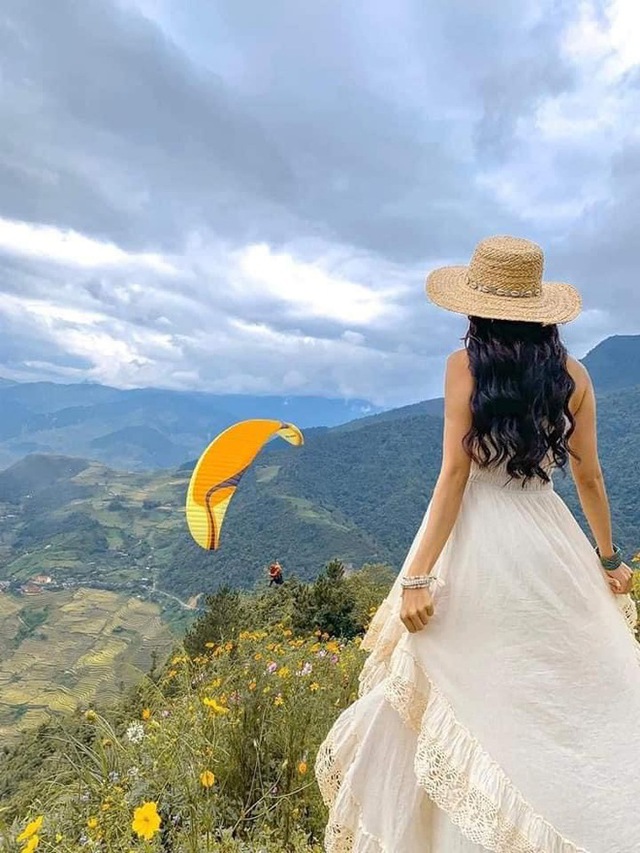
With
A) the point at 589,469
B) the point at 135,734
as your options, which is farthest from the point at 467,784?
the point at 135,734

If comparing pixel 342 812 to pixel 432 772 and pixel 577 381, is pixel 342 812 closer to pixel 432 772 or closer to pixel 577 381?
pixel 432 772

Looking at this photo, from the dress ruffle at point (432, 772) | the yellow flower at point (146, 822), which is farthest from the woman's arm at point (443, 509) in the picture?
the yellow flower at point (146, 822)

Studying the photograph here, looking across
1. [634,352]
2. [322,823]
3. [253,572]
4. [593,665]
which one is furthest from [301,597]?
[634,352]

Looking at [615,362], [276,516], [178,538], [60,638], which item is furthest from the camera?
[615,362]

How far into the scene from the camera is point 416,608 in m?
1.61

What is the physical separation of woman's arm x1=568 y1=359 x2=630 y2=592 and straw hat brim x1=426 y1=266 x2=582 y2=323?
6.3 inches

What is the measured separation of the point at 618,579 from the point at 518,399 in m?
0.65

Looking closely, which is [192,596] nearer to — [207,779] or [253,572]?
[253,572]

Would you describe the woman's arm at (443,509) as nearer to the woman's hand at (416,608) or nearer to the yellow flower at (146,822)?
the woman's hand at (416,608)

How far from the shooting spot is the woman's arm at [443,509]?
5.32 ft

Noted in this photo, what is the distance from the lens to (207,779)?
5.99ft

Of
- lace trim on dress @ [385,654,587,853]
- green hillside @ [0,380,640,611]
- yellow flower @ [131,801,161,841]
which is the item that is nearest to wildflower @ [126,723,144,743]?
yellow flower @ [131,801,161,841]

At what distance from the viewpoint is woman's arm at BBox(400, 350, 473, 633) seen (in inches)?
63.8

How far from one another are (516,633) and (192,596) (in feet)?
197
